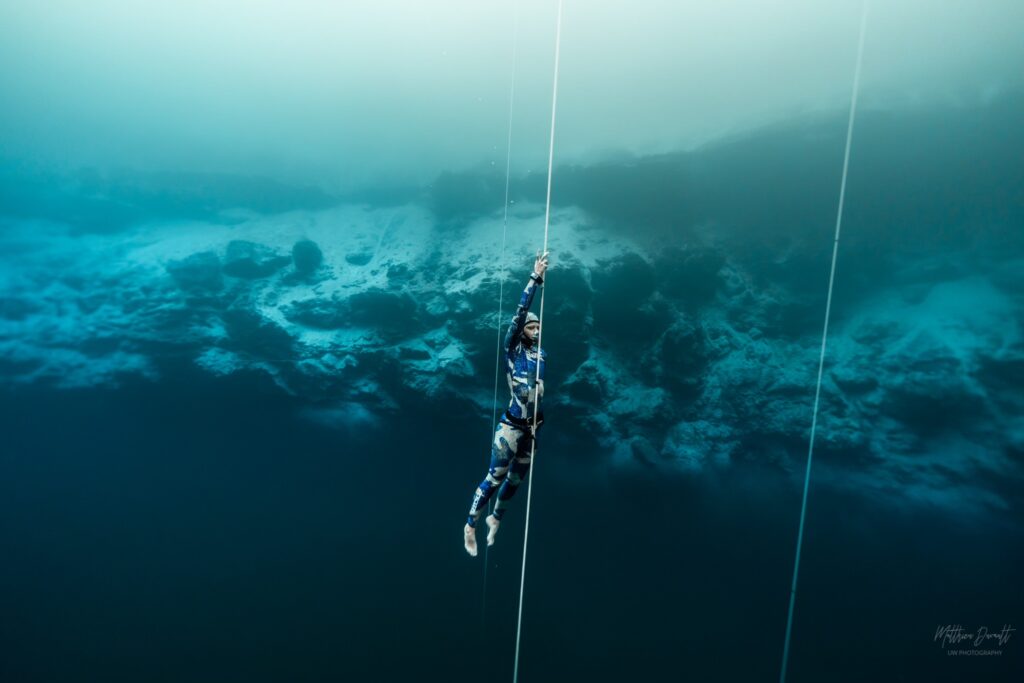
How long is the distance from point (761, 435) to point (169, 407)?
9566 mm

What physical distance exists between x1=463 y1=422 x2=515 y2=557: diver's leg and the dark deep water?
260 centimetres

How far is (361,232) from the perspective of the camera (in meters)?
9.03

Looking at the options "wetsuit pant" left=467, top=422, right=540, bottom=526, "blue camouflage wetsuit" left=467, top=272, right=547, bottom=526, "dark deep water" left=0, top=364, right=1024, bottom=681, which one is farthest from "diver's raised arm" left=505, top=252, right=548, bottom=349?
"dark deep water" left=0, top=364, right=1024, bottom=681

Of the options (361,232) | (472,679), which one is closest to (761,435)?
(472,679)

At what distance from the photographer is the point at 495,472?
10.1ft

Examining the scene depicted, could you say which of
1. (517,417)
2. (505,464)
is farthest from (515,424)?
(505,464)

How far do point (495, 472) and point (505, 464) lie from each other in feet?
0.29

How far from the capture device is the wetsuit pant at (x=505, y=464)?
3.00 metres

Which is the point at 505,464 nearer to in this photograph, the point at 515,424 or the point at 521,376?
the point at 515,424

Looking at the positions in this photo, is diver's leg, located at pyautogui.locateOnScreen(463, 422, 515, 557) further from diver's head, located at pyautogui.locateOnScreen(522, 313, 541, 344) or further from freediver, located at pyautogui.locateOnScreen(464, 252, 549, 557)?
diver's head, located at pyautogui.locateOnScreen(522, 313, 541, 344)

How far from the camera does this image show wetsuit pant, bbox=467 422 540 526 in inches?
118

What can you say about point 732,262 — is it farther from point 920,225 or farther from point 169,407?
point 169,407

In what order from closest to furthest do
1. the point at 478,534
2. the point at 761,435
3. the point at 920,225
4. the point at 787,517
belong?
1. the point at 478,534
2. the point at 787,517
3. the point at 761,435
4. the point at 920,225

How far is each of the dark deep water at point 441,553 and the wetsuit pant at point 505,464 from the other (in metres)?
2.73
